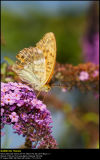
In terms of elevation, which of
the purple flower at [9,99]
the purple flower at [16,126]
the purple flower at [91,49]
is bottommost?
the purple flower at [16,126]

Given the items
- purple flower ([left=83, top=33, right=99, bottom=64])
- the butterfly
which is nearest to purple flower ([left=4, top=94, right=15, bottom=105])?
the butterfly

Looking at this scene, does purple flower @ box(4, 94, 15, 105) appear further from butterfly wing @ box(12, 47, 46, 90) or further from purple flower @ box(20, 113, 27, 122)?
butterfly wing @ box(12, 47, 46, 90)

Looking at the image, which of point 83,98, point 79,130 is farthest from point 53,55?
point 83,98

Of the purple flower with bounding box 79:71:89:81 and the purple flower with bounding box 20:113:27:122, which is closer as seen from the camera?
the purple flower with bounding box 20:113:27:122

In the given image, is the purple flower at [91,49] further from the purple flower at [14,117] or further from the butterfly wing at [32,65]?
the purple flower at [14,117]

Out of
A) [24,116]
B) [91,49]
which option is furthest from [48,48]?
[91,49]

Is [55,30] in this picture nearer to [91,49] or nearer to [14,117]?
[91,49]

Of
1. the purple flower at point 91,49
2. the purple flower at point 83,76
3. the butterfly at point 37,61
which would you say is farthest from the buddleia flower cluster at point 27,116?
the purple flower at point 91,49

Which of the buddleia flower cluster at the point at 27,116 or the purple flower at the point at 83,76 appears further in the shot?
the purple flower at the point at 83,76
